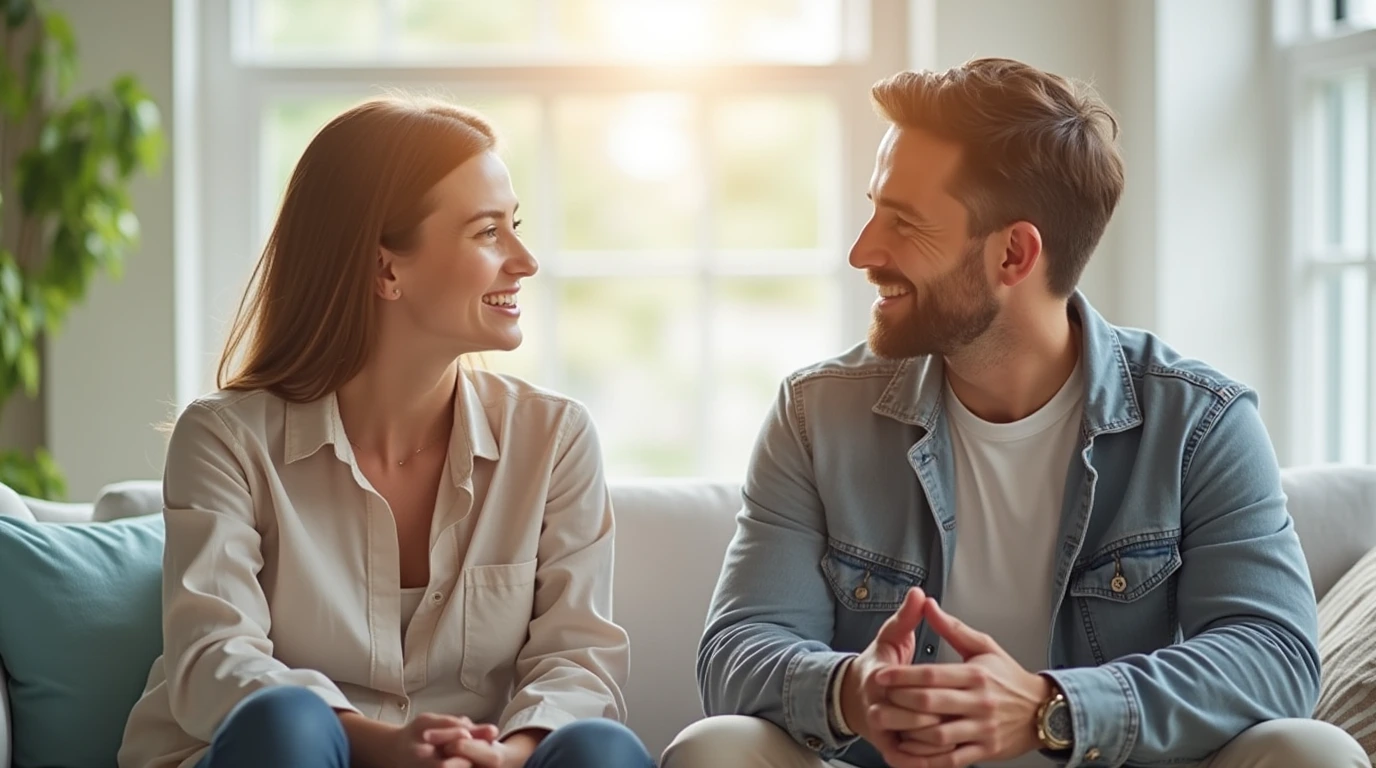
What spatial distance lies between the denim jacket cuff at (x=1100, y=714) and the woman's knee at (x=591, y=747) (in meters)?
0.51

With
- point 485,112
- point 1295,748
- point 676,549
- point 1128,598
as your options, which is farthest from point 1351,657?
point 485,112

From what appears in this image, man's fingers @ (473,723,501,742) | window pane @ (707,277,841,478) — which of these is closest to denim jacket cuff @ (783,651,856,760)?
man's fingers @ (473,723,501,742)

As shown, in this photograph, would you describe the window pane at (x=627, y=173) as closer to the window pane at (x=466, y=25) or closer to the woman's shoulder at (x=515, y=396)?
the window pane at (x=466, y=25)

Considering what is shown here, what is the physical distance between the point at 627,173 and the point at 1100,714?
235 cm

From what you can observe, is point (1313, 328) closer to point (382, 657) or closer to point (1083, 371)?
point (1083, 371)

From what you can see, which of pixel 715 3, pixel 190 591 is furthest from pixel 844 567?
pixel 715 3

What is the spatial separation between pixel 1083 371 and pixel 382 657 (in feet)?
3.43

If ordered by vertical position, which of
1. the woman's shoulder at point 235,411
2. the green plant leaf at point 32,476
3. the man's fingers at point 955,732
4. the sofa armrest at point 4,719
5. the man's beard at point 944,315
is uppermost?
the man's beard at point 944,315

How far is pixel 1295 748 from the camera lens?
5.53 feet

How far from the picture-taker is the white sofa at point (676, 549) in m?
2.41

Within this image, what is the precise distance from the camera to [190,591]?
1947 millimetres

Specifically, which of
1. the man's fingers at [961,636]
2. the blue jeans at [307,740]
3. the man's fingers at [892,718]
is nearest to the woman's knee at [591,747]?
the blue jeans at [307,740]

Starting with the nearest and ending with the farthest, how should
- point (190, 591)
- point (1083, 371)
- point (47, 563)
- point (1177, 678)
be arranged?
point (1177, 678) → point (190, 591) → point (1083, 371) → point (47, 563)

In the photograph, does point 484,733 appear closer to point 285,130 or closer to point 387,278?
point 387,278
